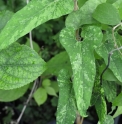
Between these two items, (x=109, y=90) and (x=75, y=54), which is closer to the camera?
(x=75, y=54)

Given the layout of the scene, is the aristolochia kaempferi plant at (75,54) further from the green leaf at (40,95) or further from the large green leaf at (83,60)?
the green leaf at (40,95)

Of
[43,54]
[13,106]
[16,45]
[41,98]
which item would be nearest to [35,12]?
[16,45]

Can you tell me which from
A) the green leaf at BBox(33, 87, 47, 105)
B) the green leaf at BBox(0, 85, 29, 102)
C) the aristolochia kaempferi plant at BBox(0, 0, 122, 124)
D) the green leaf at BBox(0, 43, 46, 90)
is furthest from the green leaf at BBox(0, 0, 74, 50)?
the green leaf at BBox(33, 87, 47, 105)

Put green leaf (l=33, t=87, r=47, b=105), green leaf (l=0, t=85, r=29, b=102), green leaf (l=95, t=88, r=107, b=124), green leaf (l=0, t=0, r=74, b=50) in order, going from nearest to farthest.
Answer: green leaf (l=0, t=0, r=74, b=50)
green leaf (l=95, t=88, r=107, b=124)
green leaf (l=0, t=85, r=29, b=102)
green leaf (l=33, t=87, r=47, b=105)

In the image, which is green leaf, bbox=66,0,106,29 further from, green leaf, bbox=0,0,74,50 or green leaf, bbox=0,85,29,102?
green leaf, bbox=0,85,29,102

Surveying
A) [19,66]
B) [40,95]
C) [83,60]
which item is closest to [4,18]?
[19,66]

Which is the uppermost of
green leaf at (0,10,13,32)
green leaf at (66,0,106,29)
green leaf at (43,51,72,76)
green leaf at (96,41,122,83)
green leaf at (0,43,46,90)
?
green leaf at (0,10,13,32)

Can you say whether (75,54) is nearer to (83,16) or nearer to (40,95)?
Result: (83,16)
